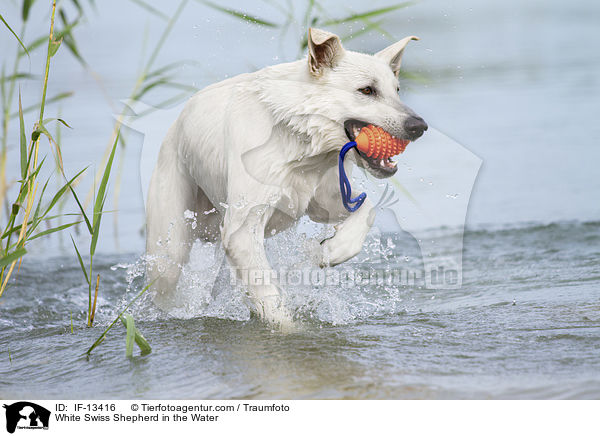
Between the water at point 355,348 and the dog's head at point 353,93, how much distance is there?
2.87ft

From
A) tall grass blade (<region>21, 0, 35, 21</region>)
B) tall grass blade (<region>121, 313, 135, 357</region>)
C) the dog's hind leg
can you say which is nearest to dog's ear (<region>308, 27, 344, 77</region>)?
the dog's hind leg

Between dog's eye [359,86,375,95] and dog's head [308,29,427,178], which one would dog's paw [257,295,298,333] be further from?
dog's eye [359,86,375,95]

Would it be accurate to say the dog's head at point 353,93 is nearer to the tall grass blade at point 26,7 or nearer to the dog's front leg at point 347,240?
the dog's front leg at point 347,240

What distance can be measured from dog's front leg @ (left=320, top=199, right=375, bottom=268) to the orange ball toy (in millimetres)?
445

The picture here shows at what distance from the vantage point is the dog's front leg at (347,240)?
3.92 m

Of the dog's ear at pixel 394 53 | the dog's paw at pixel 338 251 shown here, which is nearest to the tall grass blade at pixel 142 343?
the dog's paw at pixel 338 251

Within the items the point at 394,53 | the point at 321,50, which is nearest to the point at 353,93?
the point at 321,50

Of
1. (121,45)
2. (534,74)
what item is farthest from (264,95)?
(121,45)

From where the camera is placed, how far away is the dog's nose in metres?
3.62

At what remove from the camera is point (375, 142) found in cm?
368

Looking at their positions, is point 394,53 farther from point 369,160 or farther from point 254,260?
point 254,260
